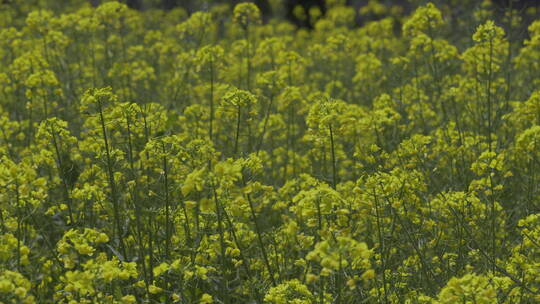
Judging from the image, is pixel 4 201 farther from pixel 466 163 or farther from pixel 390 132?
pixel 390 132

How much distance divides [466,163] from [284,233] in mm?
1777

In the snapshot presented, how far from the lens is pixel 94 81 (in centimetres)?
721

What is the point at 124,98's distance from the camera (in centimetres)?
662

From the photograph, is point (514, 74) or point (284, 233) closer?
point (284, 233)

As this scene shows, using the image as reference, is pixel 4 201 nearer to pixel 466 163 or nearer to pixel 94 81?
pixel 466 163

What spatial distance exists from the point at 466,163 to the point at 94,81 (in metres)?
4.40

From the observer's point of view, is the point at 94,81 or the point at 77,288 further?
the point at 94,81

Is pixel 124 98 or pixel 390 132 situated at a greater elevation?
pixel 124 98

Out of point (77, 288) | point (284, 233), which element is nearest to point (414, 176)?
point (284, 233)

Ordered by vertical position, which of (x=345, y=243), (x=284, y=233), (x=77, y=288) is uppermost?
(x=345, y=243)

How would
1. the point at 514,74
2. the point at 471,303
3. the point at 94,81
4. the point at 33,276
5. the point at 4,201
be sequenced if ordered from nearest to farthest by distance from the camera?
the point at 471,303 → the point at 4,201 → the point at 33,276 → the point at 94,81 → the point at 514,74

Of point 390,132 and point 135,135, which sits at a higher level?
point 135,135

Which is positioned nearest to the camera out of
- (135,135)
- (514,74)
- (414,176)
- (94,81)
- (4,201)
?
(4,201)

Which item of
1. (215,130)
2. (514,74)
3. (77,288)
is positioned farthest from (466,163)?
(514,74)
